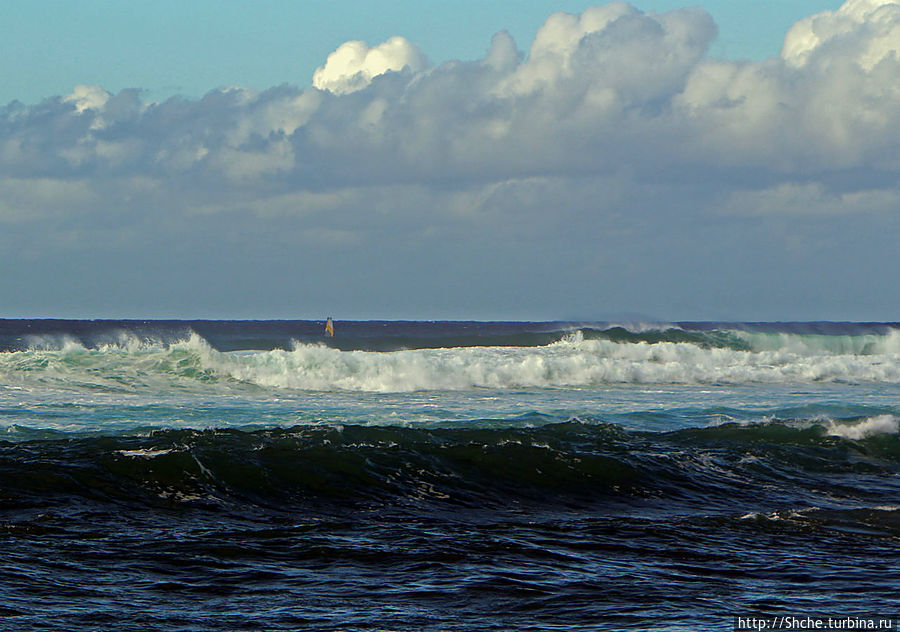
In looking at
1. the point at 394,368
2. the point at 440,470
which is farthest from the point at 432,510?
the point at 394,368

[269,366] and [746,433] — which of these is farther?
[269,366]

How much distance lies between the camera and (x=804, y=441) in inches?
699

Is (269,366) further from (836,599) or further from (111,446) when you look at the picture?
(836,599)

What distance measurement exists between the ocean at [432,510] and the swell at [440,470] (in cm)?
6

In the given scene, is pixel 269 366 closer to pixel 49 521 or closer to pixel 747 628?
pixel 49 521

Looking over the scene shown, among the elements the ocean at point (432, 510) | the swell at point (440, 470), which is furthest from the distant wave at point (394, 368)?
the swell at point (440, 470)

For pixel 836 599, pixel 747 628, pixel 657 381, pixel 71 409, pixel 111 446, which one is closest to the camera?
pixel 747 628

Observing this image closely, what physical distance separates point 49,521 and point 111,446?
4.05m

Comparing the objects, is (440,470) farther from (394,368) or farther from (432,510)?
(394,368)

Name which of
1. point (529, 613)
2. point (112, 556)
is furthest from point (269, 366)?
point (529, 613)

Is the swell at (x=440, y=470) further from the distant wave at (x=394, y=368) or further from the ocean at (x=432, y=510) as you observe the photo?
the distant wave at (x=394, y=368)

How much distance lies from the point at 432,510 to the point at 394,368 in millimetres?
17515

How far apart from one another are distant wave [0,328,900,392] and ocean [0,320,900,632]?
0.84m

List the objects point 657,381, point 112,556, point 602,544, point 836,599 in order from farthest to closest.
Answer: point 657,381 → point 602,544 → point 112,556 → point 836,599
